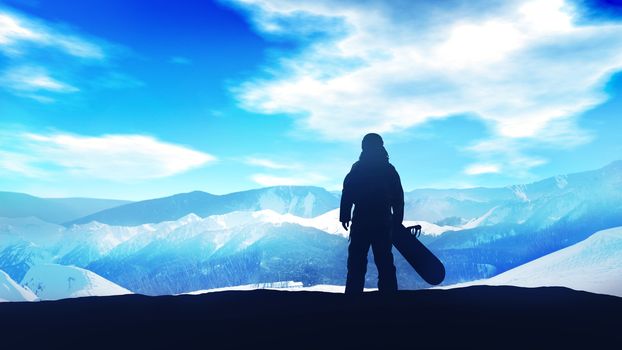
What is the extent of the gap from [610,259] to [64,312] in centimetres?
12578

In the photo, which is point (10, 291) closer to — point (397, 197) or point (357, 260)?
point (357, 260)

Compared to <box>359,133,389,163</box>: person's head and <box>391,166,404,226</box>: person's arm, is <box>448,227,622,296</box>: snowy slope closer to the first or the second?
<box>391,166,404,226</box>: person's arm

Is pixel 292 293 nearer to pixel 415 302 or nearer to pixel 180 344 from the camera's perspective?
pixel 415 302

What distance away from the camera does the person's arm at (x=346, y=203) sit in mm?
10786

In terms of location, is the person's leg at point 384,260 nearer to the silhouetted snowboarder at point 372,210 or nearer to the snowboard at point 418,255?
the silhouetted snowboarder at point 372,210

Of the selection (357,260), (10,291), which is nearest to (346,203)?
(357,260)

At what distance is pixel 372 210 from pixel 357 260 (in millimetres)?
1091

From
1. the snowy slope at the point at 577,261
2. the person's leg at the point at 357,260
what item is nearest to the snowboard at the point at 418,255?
the person's leg at the point at 357,260

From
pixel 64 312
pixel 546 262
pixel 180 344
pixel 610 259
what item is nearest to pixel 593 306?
pixel 180 344

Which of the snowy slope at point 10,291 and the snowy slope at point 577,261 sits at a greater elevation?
the snowy slope at point 577,261

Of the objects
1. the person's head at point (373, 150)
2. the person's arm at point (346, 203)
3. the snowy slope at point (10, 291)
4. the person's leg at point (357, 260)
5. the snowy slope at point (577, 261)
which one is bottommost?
the snowy slope at point (10, 291)

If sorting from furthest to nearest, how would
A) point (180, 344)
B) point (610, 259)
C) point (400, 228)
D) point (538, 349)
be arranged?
point (610, 259) < point (400, 228) < point (180, 344) < point (538, 349)

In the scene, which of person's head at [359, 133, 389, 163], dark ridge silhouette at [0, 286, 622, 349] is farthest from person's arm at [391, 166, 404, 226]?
dark ridge silhouette at [0, 286, 622, 349]

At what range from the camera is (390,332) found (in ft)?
19.9
